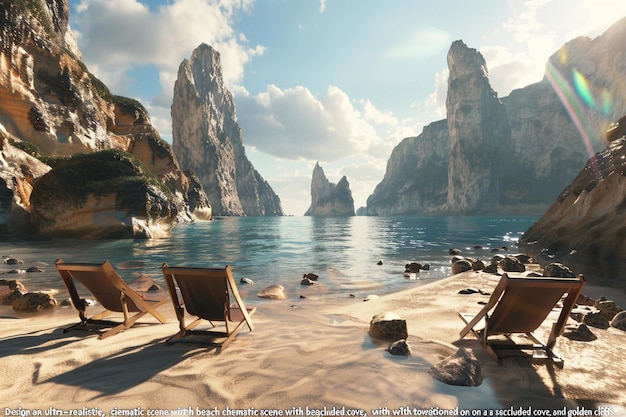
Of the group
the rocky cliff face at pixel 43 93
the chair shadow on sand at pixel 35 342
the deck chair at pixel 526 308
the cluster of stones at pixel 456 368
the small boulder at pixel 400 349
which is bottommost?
the chair shadow on sand at pixel 35 342

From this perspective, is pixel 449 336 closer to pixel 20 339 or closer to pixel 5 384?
pixel 5 384

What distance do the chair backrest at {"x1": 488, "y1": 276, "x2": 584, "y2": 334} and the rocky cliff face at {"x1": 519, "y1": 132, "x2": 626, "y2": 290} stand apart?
909 cm

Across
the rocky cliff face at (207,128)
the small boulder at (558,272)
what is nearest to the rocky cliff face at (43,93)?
the small boulder at (558,272)

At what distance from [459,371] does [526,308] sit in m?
1.38

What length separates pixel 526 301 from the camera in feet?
12.6

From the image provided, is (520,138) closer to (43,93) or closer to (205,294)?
(43,93)

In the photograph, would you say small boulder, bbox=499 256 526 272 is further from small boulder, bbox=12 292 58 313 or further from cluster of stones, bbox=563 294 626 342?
small boulder, bbox=12 292 58 313

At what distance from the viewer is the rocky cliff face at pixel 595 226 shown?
39.3 ft

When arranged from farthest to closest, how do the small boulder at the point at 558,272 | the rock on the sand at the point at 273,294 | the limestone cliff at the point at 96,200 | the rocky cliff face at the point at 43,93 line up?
the rocky cliff face at the point at 43,93
the limestone cliff at the point at 96,200
the small boulder at the point at 558,272
the rock on the sand at the point at 273,294

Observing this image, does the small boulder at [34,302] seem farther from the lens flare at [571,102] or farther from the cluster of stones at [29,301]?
the lens flare at [571,102]

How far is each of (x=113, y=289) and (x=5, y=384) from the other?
1716 mm

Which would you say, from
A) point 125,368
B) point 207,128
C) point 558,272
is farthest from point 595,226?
point 207,128

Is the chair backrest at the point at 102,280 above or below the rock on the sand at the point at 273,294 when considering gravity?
above

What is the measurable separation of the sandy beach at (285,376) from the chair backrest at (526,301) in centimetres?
46
